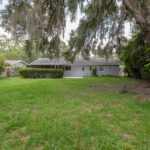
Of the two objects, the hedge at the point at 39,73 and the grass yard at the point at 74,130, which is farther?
the hedge at the point at 39,73

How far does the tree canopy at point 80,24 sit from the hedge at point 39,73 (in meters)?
7.04

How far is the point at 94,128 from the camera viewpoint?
204 cm

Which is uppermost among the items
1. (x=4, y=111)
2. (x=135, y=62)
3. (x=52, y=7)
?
(x=52, y=7)

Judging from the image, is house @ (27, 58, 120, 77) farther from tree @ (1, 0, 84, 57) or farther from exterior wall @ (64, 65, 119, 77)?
tree @ (1, 0, 84, 57)

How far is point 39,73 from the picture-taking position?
1375cm

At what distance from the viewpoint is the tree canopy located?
3.67m

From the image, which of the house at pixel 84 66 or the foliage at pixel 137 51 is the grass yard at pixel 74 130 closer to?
the foliage at pixel 137 51

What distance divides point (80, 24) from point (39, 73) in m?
9.75

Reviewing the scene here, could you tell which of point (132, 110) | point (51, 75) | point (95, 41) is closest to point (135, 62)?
point (95, 41)

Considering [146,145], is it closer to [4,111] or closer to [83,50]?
[4,111]

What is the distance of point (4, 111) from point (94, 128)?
259 cm

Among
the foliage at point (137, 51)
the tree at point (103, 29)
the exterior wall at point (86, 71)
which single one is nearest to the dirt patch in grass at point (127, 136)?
the foliage at point (137, 51)

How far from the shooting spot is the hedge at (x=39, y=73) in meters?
13.3

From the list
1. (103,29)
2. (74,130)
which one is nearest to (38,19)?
(74,130)
